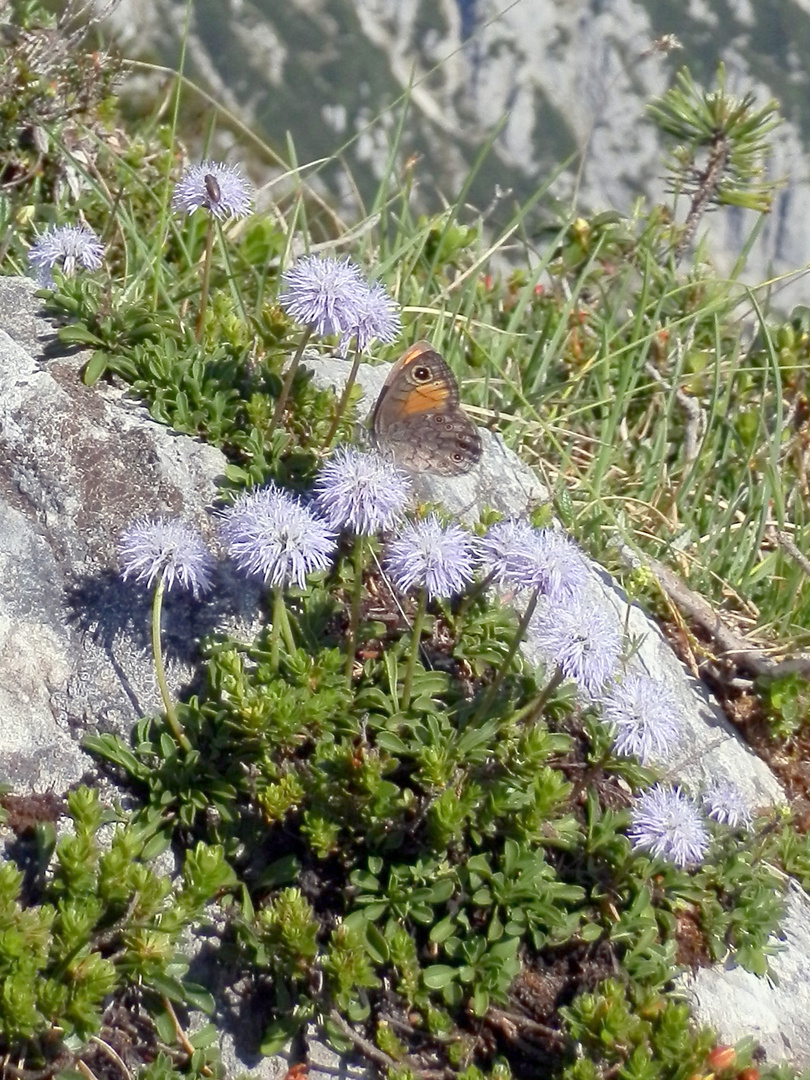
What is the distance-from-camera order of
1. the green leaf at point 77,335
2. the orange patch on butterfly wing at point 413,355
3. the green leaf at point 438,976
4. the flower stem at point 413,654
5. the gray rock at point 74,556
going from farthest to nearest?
the green leaf at point 77,335
the orange patch on butterfly wing at point 413,355
the gray rock at point 74,556
the flower stem at point 413,654
the green leaf at point 438,976

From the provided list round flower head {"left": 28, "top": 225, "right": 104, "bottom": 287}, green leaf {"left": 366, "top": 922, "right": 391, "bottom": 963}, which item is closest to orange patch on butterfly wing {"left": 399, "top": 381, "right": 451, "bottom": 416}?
round flower head {"left": 28, "top": 225, "right": 104, "bottom": 287}

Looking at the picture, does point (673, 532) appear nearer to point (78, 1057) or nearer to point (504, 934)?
point (504, 934)

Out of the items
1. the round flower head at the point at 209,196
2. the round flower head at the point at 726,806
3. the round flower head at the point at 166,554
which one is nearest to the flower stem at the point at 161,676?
the round flower head at the point at 166,554

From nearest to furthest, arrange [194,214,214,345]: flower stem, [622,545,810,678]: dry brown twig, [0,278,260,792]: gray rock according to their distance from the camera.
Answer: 1. [0,278,260,792]: gray rock
2. [194,214,214,345]: flower stem
3. [622,545,810,678]: dry brown twig

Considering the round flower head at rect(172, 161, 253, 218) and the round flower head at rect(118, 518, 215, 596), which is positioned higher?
the round flower head at rect(172, 161, 253, 218)

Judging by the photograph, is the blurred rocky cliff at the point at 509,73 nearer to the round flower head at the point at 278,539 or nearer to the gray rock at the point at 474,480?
the gray rock at the point at 474,480

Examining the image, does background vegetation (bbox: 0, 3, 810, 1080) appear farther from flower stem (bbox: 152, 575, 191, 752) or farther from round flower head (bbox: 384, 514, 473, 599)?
round flower head (bbox: 384, 514, 473, 599)

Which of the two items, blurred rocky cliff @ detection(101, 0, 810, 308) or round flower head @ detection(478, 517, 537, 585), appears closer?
round flower head @ detection(478, 517, 537, 585)
